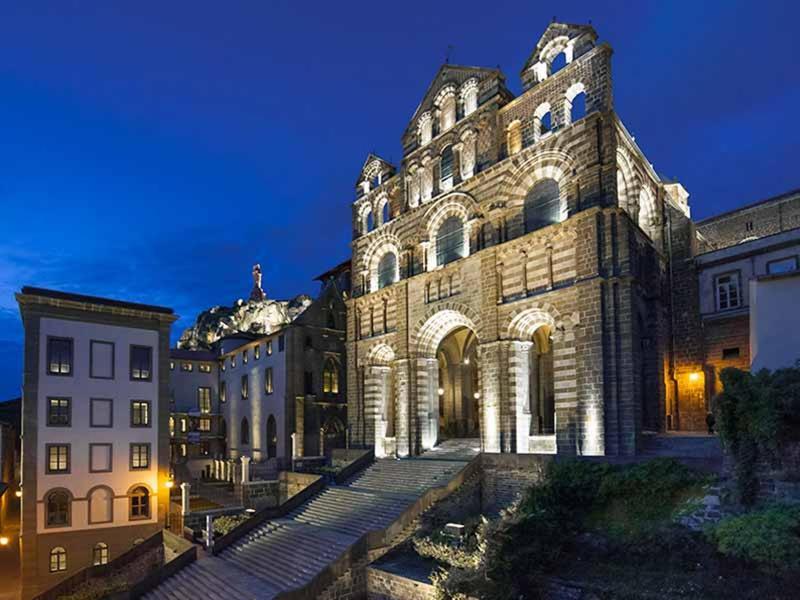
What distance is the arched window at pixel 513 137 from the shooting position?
27688mm

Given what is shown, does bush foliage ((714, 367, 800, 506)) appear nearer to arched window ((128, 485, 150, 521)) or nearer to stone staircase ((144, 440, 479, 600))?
stone staircase ((144, 440, 479, 600))

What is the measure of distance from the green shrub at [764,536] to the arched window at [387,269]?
23040 millimetres

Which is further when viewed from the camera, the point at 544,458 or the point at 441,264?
the point at 441,264

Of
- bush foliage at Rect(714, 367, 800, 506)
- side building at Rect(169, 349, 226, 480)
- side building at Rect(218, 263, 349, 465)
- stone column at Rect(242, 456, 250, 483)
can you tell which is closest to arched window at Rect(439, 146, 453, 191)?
side building at Rect(218, 263, 349, 465)

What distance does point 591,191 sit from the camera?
23.3 m

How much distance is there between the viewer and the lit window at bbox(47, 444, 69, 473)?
2780 cm

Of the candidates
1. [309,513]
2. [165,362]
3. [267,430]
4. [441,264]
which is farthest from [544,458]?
[267,430]

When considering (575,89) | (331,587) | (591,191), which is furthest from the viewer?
(575,89)

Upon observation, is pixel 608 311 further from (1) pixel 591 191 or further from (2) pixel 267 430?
(2) pixel 267 430

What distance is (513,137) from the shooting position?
27.9m

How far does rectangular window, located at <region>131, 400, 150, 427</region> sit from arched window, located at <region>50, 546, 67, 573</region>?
252 inches

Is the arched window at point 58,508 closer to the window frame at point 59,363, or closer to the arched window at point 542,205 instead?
the window frame at point 59,363

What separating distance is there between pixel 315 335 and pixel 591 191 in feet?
72.6

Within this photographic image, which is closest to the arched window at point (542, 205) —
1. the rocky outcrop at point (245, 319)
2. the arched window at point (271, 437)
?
the arched window at point (271, 437)
